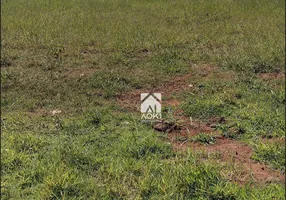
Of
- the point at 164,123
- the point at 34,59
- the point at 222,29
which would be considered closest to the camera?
the point at 164,123

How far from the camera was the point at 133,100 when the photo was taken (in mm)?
3645

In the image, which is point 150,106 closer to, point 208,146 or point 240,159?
point 208,146

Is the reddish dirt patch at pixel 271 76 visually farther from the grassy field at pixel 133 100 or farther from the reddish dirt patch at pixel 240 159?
the reddish dirt patch at pixel 240 159

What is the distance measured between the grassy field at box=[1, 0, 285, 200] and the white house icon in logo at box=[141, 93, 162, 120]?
0.33ft

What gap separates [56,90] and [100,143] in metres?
1.19

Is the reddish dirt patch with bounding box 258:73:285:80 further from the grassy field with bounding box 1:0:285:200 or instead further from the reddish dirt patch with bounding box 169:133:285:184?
the reddish dirt patch with bounding box 169:133:285:184

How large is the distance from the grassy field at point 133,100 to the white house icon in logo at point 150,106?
0.10 m

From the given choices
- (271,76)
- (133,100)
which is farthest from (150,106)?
(271,76)

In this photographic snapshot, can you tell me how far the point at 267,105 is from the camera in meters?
3.36

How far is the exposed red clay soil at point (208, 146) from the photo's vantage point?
2.42 m

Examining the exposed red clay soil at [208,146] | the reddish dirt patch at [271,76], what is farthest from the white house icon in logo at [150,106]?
the reddish dirt patch at [271,76]

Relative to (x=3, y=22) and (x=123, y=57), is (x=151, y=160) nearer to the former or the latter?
(x=123, y=57)

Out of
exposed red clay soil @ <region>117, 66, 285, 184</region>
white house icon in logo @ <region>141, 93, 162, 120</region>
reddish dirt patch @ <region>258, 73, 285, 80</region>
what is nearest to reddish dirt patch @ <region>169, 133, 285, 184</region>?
exposed red clay soil @ <region>117, 66, 285, 184</region>

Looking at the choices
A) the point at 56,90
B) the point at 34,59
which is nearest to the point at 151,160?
the point at 56,90
